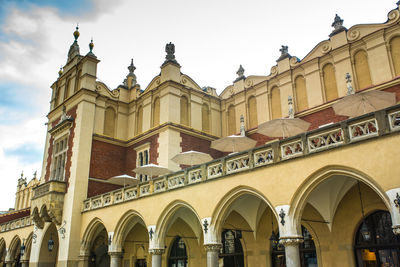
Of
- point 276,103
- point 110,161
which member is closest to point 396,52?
point 276,103

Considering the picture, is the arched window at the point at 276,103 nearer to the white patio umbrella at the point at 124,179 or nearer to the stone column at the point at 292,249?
the white patio umbrella at the point at 124,179

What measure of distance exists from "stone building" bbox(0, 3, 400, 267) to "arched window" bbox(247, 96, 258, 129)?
12cm

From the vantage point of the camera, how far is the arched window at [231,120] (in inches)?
944

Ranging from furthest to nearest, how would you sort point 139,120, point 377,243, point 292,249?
point 139,120 < point 377,243 < point 292,249

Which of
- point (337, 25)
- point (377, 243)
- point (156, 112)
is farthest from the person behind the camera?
point (156, 112)

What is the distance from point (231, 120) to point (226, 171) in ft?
34.7

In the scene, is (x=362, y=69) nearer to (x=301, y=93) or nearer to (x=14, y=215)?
(x=301, y=93)

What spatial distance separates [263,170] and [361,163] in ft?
11.0

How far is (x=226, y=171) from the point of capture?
45.9ft

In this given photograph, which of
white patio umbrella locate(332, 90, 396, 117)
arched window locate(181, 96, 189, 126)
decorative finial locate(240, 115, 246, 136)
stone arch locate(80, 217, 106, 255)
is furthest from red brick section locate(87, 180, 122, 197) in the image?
white patio umbrella locate(332, 90, 396, 117)

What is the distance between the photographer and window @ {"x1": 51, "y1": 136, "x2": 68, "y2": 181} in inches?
951

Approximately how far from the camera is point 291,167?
1191 cm

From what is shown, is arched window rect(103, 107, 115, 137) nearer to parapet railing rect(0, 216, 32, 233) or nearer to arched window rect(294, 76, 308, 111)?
parapet railing rect(0, 216, 32, 233)

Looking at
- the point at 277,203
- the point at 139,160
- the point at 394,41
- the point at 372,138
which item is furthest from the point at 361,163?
the point at 139,160
